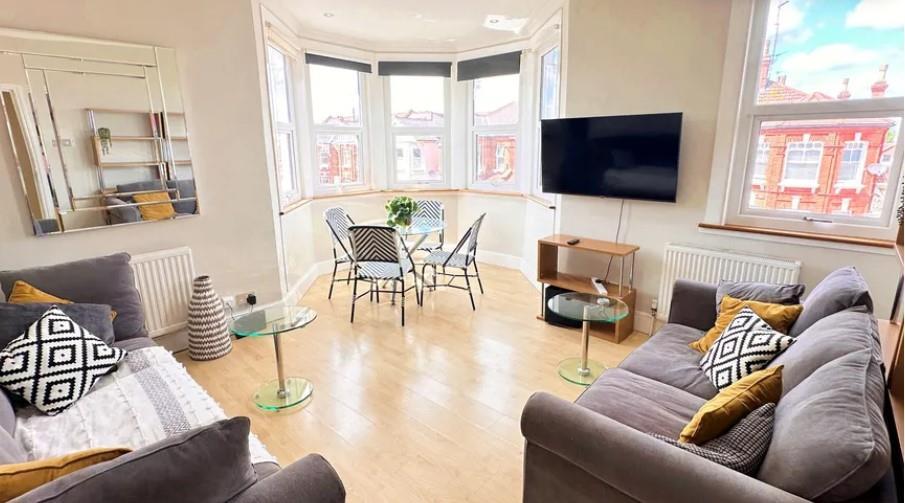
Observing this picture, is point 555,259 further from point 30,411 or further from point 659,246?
point 30,411

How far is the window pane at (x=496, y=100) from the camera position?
5105 millimetres

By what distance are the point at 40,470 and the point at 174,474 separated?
343 mm

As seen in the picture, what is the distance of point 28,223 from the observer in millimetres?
2541

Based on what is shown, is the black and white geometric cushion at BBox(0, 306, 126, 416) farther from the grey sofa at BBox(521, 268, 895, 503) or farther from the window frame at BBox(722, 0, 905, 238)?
the window frame at BBox(722, 0, 905, 238)

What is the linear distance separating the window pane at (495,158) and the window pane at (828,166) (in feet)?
9.00

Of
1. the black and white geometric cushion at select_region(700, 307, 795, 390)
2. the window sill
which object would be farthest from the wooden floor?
the window sill

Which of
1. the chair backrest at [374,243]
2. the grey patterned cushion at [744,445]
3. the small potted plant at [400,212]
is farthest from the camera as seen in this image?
the small potted plant at [400,212]

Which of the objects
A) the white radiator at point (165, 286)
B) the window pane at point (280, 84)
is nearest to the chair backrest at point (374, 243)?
the white radiator at point (165, 286)

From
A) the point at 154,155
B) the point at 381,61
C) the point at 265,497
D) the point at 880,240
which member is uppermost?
the point at 381,61

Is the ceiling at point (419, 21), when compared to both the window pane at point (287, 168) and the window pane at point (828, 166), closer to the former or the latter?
the window pane at point (287, 168)

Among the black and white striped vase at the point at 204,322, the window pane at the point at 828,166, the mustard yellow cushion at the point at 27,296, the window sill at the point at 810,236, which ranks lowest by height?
the black and white striped vase at the point at 204,322

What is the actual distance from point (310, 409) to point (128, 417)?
38.4 inches

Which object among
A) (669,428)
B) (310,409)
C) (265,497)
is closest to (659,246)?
(669,428)

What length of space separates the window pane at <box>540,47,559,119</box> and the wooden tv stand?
137 cm
